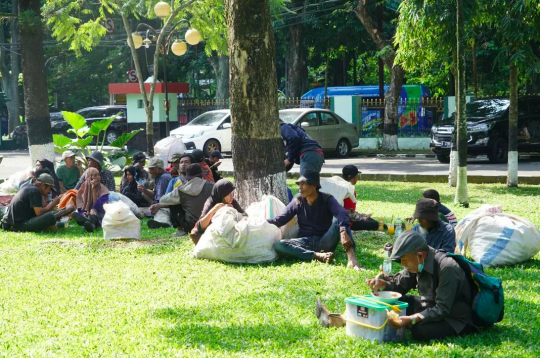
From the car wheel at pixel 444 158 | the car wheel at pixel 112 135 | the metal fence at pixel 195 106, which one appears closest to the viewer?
the car wheel at pixel 444 158

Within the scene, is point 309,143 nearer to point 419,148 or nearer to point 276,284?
point 276,284

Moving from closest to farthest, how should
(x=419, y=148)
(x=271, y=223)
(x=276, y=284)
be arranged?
1. (x=276, y=284)
2. (x=271, y=223)
3. (x=419, y=148)

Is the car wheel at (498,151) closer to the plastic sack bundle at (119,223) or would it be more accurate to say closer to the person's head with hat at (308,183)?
the plastic sack bundle at (119,223)

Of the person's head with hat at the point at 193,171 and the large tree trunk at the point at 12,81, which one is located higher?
the large tree trunk at the point at 12,81

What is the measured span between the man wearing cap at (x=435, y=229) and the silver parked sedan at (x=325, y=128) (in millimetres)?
16081

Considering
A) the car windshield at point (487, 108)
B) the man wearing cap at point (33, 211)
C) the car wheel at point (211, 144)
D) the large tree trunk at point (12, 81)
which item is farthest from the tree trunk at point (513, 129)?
the large tree trunk at point (12, 81)

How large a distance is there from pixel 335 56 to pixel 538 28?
79.6 feet

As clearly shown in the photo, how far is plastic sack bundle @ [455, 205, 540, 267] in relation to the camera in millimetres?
7898

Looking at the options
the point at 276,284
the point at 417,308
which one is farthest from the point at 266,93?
the point at 417,308

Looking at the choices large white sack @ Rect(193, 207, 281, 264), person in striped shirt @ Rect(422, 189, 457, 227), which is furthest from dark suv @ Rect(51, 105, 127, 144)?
person in striped shirt @ Rect(422, 189, 457, 227)

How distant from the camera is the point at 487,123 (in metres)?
19.6

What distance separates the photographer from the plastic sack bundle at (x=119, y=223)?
33.0ft

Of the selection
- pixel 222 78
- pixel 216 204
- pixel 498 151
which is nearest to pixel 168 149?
pixel 216 204

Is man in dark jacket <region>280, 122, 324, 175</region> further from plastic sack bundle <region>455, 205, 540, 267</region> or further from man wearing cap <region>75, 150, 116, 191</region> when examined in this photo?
plastic sack bundle <region>455, 205, 540, 267</region>
